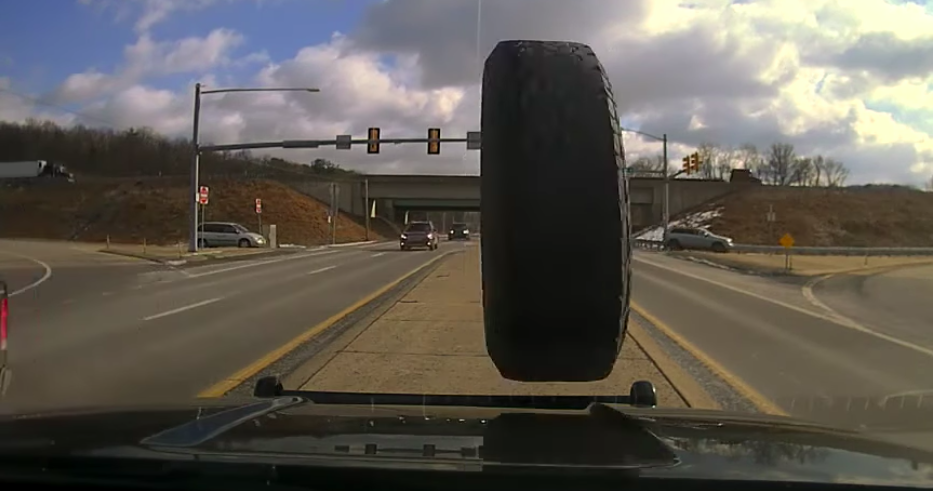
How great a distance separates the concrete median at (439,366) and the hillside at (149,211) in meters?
60.3

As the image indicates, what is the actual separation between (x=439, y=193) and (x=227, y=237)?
28.4 metres

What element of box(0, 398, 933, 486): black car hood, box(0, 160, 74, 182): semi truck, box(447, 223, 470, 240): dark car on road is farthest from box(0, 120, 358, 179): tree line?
box(0, 398, 933, 486): black car hood

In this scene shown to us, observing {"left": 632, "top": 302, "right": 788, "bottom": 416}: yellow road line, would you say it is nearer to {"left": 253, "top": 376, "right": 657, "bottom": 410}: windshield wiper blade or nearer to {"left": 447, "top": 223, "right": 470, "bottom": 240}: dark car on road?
{"left": 253, "top": 376, "right": 657, "bottom": 410}: windshield wiper blade

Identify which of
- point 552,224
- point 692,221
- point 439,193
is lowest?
point 552,224

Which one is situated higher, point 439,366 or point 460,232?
point 460,232

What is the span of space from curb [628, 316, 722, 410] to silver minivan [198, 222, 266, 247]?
45272mm

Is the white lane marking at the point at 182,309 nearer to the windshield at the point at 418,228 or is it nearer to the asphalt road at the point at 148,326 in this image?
the asphalt road at the point at 148,326

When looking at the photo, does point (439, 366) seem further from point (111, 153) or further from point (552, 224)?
point (111, 153)

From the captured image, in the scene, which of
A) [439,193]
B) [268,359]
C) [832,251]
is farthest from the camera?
[439,193]

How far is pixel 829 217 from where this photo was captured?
81.3m

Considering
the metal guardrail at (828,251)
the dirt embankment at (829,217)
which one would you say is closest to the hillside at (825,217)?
the dirt embankment at (829,217)

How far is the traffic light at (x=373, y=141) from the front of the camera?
38697 mm

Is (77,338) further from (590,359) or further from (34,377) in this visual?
(590,359)

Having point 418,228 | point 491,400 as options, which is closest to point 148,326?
point 491,400
